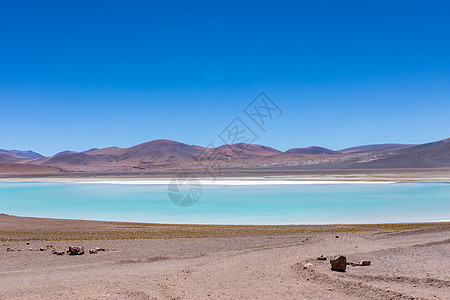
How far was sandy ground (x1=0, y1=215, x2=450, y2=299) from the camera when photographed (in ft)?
20.3

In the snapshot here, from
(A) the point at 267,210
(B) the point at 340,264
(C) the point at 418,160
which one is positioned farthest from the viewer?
(C) the point at 418,160

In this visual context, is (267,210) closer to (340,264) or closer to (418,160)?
(340,264)

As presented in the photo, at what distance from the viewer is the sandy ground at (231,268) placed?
6176 mm

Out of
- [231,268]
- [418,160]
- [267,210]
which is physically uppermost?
[418,160]

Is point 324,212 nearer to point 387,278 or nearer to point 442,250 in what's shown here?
point 442,250

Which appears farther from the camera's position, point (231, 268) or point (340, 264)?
point (231, 268)

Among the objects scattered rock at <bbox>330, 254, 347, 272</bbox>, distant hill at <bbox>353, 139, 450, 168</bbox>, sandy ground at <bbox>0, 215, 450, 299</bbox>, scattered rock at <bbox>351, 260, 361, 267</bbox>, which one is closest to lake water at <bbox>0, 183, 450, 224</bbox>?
sandy ground at <bbox>0, 215, 450, 299</bbox>

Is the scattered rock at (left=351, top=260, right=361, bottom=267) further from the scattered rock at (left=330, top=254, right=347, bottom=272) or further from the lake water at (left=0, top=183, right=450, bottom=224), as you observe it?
the lake water at (left=0, top=183, right=450, bottom=224)

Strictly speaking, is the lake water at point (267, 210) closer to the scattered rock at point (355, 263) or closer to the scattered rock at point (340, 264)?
the scattered rock at point (355, 263)

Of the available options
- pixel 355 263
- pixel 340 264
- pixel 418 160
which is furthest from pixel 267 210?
pixel 418 160

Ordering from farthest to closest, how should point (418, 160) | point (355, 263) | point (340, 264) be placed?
point (418, 160)
point (355, 263)
point (340, 264)

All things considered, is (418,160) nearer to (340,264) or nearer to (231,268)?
(340,264)

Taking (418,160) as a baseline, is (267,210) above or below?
below

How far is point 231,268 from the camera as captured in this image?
7730 millimetres
